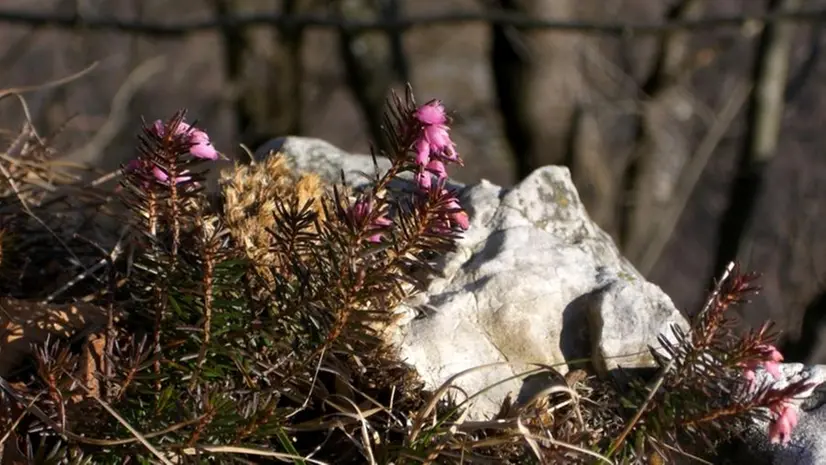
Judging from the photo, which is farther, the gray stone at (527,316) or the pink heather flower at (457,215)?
the gray stone at (527,316)

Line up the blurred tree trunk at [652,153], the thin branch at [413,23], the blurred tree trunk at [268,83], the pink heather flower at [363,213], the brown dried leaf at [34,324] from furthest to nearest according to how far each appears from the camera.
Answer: the blurred tree trunk at [652,153]
the blurred tree trunk at [268,83]
the thin branch at [413,23]
the brown dried leaf at [34,324]
the pink heather flower at [363,213]

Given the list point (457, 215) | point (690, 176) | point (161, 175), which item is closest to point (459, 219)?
point (457, 215)

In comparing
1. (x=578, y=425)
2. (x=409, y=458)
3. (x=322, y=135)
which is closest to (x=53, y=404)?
(x=409, y=458)

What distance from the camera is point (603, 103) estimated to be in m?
7.36

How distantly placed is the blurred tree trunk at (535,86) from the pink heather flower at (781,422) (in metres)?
5.18

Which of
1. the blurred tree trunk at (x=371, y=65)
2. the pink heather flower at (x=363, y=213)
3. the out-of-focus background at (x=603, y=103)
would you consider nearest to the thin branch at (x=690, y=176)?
the out-of-focus background at (x=603, y=103)

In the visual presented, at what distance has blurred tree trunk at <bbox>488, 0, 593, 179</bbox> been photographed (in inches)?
251

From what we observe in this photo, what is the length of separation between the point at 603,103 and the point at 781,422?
20.7ft

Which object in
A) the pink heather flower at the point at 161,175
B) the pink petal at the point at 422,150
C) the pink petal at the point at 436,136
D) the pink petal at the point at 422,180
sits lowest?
the pink heather flower at the point at 161,175

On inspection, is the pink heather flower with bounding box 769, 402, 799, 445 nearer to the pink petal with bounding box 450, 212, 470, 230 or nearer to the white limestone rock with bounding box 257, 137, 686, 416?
the white limestone rock with bounding box 257, 137, 686, 416

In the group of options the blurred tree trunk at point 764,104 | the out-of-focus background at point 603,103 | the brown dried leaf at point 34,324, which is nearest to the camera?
the brown dried leaf at point 34,324

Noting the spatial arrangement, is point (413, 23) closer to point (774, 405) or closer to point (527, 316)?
point (527, 316)

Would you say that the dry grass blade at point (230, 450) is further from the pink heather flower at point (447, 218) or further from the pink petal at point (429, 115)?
the pink petal at point (429, 115)

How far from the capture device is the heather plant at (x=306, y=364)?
1.20 meters
